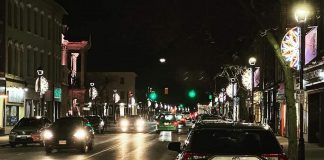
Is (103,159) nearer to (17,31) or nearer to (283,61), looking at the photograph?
(283,61)

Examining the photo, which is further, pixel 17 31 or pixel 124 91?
pixel 124 91

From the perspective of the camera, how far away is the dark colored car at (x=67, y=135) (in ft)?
94.6

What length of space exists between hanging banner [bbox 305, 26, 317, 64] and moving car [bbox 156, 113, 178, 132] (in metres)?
21.4

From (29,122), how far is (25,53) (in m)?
19.2

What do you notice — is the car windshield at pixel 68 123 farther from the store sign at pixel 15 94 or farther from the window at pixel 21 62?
the window at pixel 21 62

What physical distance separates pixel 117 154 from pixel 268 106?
82.8 feet

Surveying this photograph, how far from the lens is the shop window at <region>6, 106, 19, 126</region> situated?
5011 centimetres

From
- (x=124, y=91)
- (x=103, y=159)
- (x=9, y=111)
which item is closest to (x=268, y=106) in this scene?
(x=9, y=111)

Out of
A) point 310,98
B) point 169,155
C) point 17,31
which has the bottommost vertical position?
point 169,155

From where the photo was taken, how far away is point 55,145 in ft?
94.5

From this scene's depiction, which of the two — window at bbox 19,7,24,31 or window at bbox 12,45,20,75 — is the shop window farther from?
window at bbox 19,7,24,31

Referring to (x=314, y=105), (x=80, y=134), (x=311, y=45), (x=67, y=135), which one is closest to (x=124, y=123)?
(x=314, y=105)

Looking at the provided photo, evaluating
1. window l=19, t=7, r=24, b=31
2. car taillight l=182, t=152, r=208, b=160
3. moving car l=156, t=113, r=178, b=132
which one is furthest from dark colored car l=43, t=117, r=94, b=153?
window l=19, t=7, r=24, b=31

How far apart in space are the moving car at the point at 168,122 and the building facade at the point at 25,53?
907 cm
